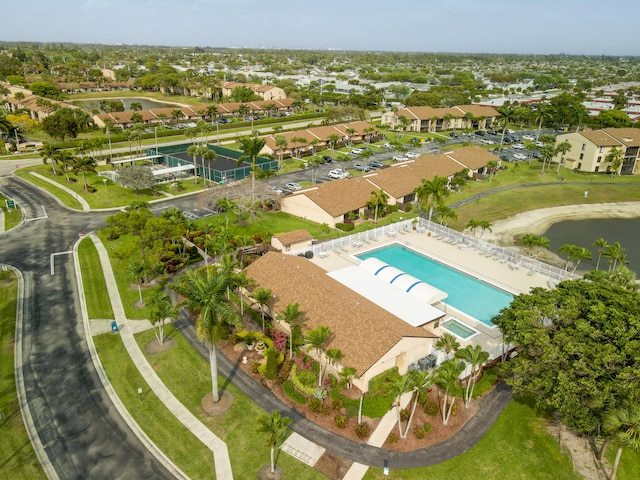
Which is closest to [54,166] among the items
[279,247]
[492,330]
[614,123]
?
[279,247]

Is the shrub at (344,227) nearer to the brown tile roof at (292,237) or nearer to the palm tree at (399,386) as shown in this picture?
the brown tile roof at (292,237)

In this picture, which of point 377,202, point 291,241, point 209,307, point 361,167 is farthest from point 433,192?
point 209,307

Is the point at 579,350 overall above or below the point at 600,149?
below

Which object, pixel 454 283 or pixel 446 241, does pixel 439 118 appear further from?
pixel 454 283

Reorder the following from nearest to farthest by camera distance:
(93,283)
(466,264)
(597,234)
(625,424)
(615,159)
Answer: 1. (625,424)
2. (93,283)
3. (466,264)
4. (597,234)
5. (615,159)

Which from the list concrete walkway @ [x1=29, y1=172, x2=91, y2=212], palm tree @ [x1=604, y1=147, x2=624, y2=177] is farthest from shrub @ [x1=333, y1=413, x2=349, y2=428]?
palm tree @ [x1=604, y1=147, x2=624, y2=177]
